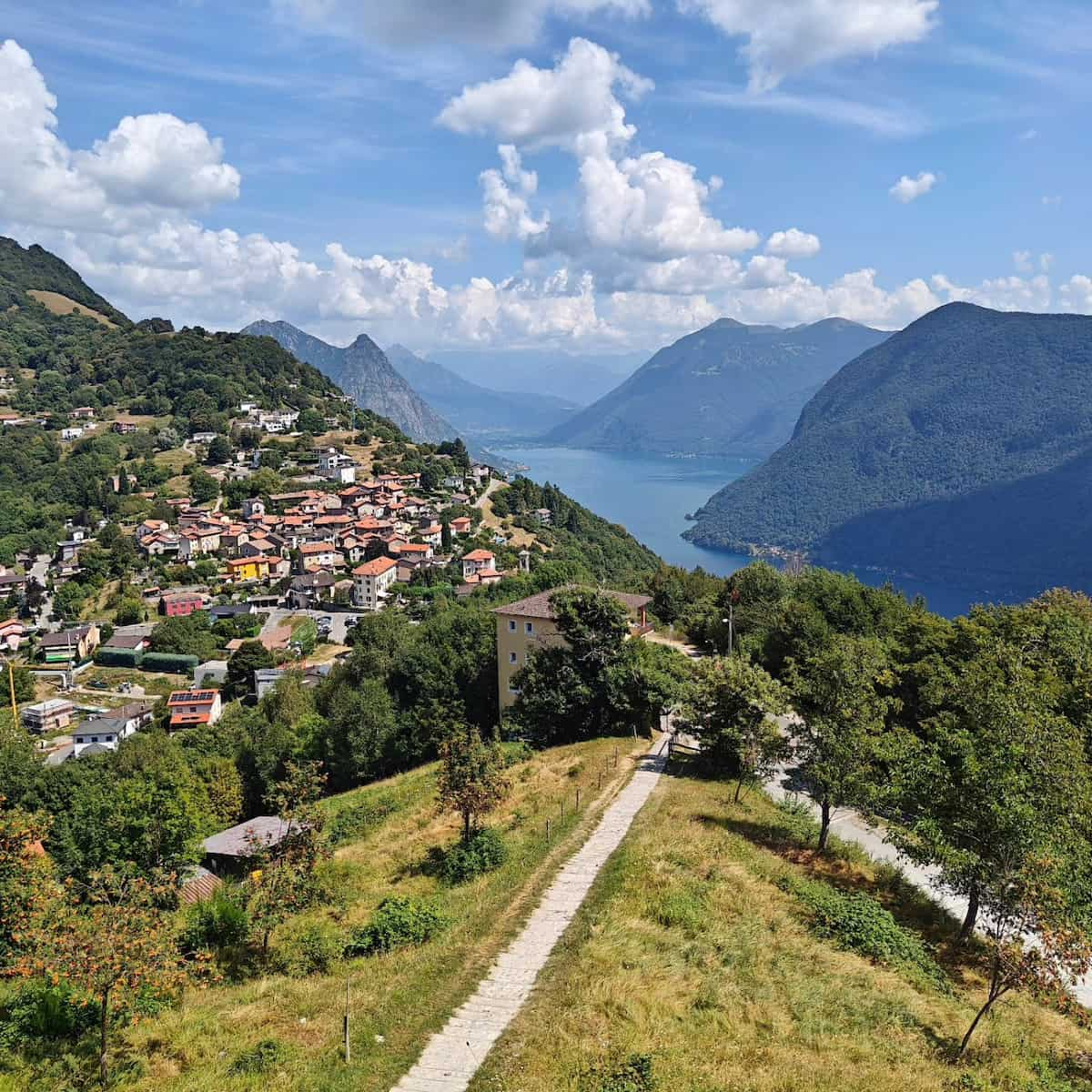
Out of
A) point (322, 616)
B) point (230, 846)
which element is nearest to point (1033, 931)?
point (230, 846)

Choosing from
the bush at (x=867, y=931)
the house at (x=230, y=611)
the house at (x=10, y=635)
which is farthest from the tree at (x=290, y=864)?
the house at (x=10, y=635)

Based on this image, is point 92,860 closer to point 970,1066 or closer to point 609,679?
point 609,679

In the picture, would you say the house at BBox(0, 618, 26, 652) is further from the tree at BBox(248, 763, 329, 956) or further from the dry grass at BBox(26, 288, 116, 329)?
the dry grass at BBox(26, 288, 116, 329)

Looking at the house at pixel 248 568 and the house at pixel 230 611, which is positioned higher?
the house at pixel 248 568

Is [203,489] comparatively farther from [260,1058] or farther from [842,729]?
[260,1058]

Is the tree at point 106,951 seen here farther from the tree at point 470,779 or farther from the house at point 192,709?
the house at point 192,709
